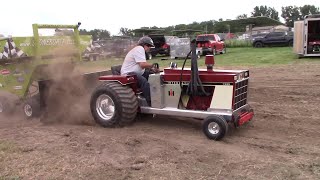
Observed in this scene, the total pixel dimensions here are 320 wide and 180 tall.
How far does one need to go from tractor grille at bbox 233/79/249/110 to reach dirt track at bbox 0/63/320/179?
1.53 feet

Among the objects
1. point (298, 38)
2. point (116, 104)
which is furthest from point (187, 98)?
point (298, 38)

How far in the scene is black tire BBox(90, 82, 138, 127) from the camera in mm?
6957

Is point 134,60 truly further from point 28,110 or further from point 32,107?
point 28,110

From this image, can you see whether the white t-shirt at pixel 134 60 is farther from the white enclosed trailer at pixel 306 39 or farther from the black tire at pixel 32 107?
the white enclosed trailer at pixel 306 39

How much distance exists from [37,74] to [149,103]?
10.6 feet

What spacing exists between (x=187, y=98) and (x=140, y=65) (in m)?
1.13

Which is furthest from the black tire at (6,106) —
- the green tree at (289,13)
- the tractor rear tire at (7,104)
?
the green tree at (289,13)

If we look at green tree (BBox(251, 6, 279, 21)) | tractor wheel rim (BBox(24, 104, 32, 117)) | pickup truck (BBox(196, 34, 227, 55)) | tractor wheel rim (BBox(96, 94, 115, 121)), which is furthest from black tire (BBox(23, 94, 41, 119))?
green tree (BBox(251, 6, 279, 21))

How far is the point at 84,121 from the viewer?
7.84 m

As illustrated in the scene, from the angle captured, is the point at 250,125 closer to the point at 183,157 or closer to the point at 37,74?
the point at 183,157

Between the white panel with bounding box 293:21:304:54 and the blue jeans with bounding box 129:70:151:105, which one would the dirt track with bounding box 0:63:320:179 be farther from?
the white panel with bounding box 293:21:304:54

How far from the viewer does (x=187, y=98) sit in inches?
268

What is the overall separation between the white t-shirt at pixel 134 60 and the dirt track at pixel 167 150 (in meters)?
1.05

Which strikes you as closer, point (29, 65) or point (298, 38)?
point (29, 65)
